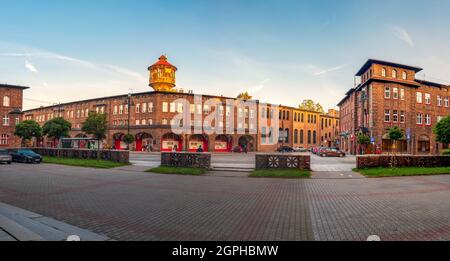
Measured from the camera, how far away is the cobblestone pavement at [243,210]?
17.8 ft

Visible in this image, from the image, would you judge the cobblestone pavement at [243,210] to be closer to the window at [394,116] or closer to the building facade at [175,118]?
the window at [394,116]

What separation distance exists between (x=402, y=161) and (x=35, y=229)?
22442mm

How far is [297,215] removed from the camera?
6.90m

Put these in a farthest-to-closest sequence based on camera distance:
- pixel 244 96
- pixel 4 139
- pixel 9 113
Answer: pixel 244 96 → pixel 9 113 → pixel 4 139

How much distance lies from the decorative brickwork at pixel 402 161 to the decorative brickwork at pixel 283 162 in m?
4.09

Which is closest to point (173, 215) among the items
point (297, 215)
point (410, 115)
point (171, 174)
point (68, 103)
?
point (297, 215)

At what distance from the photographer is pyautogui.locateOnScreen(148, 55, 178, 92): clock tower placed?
6034 centimetres

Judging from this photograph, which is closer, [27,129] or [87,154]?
[87,154]

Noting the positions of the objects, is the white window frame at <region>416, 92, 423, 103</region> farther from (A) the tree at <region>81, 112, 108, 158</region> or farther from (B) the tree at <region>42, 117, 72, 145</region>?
(B) the tree at <region>42, 117, 72, 145</region>

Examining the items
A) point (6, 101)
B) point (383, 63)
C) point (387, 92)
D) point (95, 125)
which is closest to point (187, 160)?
point (95, 125)

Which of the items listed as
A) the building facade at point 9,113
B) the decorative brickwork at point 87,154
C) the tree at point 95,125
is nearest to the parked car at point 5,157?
the decorative brickwork at point 87,154

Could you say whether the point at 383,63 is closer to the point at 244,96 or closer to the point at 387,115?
the point at 387,115

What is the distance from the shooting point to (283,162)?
18.4 metres
